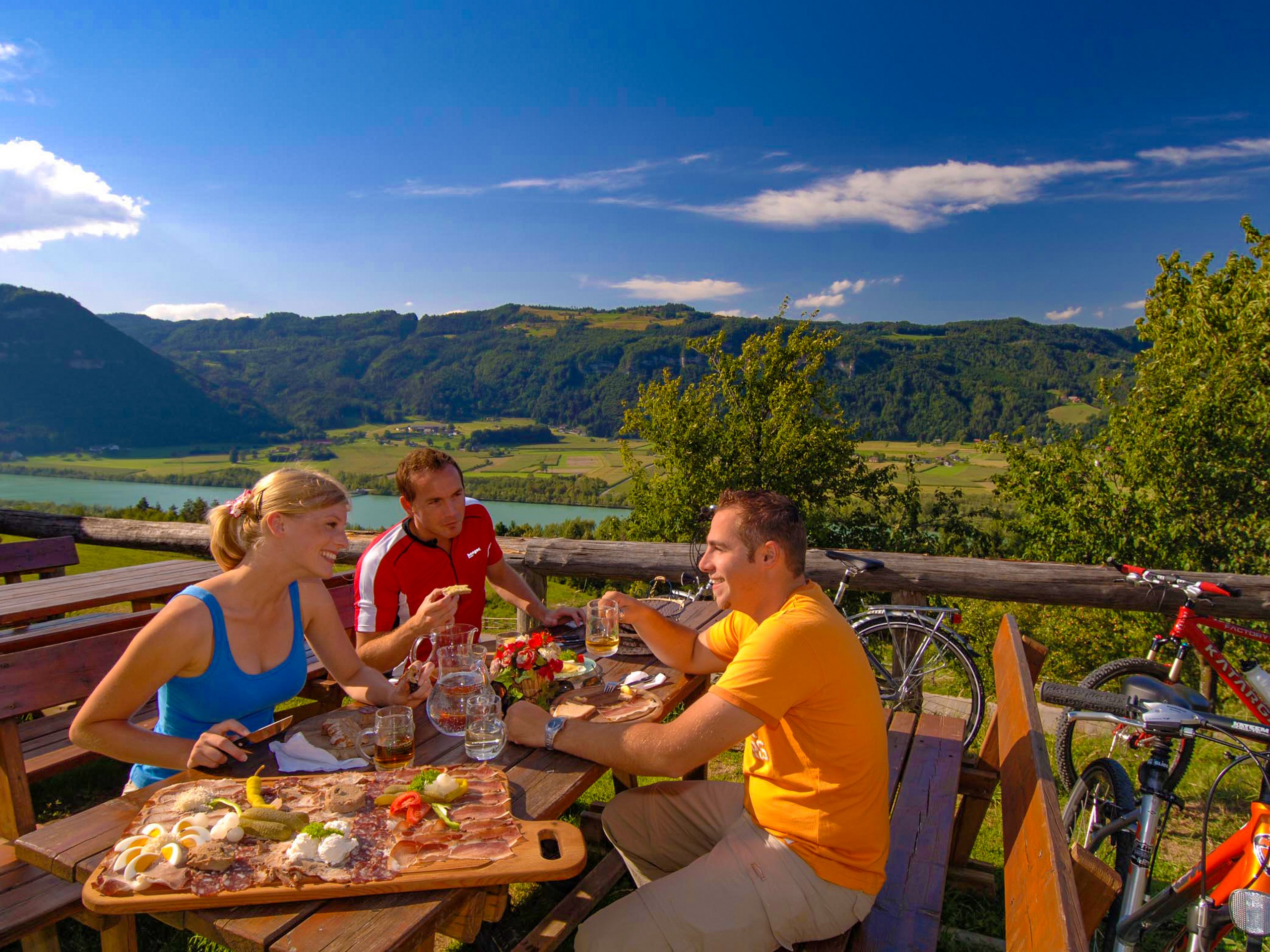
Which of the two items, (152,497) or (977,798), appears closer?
(977,798)

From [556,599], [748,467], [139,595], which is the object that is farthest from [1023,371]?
[139,595]

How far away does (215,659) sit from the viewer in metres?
2.14

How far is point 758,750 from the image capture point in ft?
6.47

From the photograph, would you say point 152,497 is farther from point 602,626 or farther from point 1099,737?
point 1099,737

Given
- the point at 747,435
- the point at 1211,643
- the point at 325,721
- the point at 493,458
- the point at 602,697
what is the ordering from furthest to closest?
the point at 493,458 < the point at 747,435 < the point at 1211,643 < the point at 602,697 < the point at 325,721

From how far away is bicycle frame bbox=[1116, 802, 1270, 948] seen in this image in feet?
5.69

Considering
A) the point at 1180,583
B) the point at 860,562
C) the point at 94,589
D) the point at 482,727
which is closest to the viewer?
the point at 482,727

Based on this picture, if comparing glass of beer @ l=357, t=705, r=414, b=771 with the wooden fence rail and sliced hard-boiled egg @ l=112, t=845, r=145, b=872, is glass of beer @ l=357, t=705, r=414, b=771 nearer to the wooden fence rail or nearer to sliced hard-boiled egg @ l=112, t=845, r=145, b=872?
sliced hard-boiled egg @ l=112, t=845, r=145, b=872

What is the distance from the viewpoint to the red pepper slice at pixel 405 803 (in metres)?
1.50

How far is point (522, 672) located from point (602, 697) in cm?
31

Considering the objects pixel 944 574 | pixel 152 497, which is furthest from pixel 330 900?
pixel 152 497

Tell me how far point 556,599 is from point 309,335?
78587mm

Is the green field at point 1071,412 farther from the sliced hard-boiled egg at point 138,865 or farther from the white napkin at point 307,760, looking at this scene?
the sliced hard-boiled egg at point 138,865

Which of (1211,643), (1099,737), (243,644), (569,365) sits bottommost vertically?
(1099,737)
